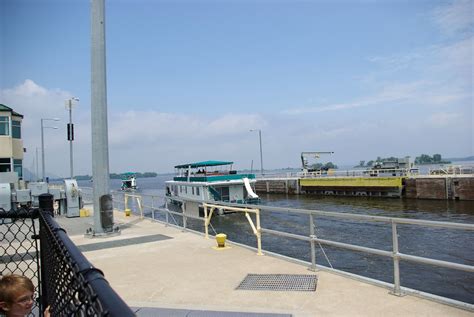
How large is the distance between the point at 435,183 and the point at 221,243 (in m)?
33.8

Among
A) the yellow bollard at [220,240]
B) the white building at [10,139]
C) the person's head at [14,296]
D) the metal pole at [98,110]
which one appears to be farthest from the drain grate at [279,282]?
the white building at [10,139]

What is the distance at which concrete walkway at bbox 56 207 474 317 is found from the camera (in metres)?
4.95

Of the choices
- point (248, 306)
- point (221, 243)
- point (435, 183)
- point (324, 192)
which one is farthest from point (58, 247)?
point (324, 192)

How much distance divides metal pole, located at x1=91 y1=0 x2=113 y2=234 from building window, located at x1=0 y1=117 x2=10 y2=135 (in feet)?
39.8

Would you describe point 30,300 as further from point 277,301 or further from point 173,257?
point 173,257

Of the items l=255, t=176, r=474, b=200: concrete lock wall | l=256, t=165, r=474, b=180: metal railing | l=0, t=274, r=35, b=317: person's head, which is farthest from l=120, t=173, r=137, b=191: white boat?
l=0, t=274, r=35, b=317: person's head

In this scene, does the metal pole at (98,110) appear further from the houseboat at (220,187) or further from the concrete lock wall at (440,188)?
the concrete lock wall at (440,188)

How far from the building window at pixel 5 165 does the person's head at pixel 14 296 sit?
22.1 metres

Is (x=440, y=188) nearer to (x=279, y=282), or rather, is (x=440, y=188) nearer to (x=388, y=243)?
(x=388, y=243)

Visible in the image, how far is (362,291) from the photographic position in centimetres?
558

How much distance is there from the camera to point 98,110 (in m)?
11.7

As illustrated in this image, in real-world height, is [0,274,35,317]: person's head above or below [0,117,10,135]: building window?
below

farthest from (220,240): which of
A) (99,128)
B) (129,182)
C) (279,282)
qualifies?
(129,182)

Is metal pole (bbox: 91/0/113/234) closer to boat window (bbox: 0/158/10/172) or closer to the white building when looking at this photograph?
the white building
